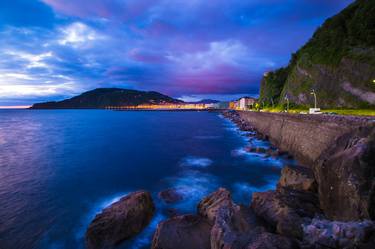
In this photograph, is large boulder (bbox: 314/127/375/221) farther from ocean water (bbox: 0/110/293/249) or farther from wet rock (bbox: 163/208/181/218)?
wet rock (bbox: 163/208/181/218)

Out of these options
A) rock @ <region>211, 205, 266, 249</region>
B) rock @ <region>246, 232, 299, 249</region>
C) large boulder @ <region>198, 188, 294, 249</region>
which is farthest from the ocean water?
rock @ <region>246, 232, 299, 249</region>

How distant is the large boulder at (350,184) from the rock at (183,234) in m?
5.04

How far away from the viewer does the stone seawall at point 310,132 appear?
55.7 feet

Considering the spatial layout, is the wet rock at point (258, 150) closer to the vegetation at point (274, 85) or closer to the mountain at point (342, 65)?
the mountain at point (342, 65)

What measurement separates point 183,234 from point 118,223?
3322 mm

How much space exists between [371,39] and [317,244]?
158ft

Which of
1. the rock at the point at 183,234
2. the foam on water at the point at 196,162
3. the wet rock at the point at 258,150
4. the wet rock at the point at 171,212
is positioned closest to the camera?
the rock at the point at 183,234

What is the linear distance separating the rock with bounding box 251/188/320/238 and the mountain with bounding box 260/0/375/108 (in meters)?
33.2

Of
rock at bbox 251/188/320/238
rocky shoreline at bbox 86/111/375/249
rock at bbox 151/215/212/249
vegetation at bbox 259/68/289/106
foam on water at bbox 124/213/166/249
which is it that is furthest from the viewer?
vegetation at bbox 259/68/289/106

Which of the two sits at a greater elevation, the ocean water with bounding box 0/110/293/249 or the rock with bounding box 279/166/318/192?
the rock with bounding box 279/166/318/192

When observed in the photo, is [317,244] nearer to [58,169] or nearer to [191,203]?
[191,203]

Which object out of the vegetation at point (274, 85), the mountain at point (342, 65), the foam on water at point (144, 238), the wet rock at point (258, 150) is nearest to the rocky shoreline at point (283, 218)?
the foam on water at point (144, 238)

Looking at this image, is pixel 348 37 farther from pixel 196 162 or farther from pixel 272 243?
pixel 272 243

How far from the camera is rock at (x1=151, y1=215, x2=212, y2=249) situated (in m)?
8.52
